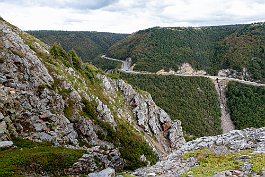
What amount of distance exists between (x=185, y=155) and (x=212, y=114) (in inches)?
4574

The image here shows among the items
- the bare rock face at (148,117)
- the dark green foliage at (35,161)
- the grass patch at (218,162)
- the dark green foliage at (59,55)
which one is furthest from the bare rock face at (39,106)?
the bare rock face at (148,117)

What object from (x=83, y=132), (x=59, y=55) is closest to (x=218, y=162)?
(x=83, y=132)

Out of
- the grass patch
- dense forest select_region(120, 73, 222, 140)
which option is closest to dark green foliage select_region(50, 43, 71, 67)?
the grass patch

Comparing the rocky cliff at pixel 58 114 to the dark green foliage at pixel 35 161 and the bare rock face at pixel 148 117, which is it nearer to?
the dark green foliage at pixel 35 161

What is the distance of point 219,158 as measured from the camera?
790 inches

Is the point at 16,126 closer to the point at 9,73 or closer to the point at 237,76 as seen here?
the point at 9,73

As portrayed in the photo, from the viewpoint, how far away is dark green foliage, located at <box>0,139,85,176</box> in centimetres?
1817

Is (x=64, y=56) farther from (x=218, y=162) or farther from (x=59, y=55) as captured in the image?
(x=218, y=162)

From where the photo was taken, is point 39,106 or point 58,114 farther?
point 58,114

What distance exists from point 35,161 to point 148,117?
40.5 meters

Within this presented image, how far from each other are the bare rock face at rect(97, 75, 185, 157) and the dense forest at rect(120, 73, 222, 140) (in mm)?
46439

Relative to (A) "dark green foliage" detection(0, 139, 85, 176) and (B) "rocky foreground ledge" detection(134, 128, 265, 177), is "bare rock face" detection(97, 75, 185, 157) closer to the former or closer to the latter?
(B) "rocky foreground ledge" detection(134, 128, 265, 177)

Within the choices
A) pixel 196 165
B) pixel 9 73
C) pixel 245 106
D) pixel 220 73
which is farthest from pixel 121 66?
pixel 196 165

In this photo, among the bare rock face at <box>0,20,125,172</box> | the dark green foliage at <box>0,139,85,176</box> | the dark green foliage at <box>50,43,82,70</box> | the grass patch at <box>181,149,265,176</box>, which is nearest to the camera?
the grass patch at <box>181,149,265,176</box>
